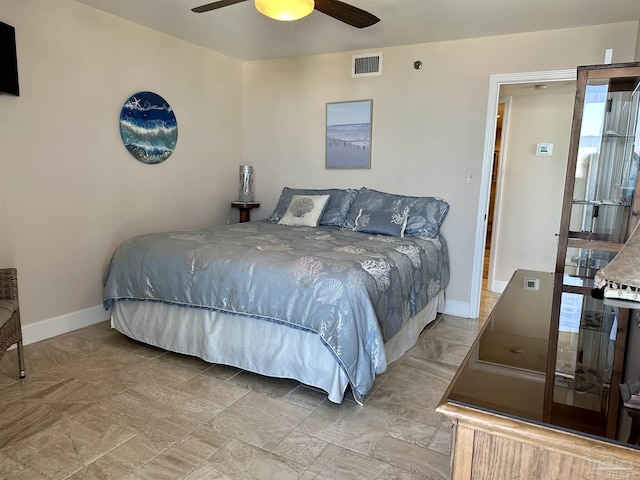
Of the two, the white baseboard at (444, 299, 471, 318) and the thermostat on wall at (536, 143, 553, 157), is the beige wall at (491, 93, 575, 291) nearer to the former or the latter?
the thermostat on wall at (536, 143, 553, 157)

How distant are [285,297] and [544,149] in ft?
11.6

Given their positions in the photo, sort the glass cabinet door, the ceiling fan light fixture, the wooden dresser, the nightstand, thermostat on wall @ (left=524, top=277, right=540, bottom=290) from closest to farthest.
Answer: the wooden dresser
the glass cabinet door
thermostat on wall @ (left=524, top=277, right=540, bottom=290)
the ceiling fan light fixture
the nightstand

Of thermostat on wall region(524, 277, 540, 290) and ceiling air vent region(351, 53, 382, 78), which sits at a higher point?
ceiling air vent region(351, 53, 382, 78)

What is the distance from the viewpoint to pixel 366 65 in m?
4.06

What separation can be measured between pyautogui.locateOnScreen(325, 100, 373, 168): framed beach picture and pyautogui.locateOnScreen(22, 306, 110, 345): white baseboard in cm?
257

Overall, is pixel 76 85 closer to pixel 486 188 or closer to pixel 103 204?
pixel 103 204

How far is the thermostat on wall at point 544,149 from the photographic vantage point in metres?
4.39

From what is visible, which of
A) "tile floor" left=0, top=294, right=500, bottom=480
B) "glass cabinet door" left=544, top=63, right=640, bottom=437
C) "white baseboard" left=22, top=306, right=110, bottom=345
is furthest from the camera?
"white baseboard" left=22, top=306, right=110, bottom=345

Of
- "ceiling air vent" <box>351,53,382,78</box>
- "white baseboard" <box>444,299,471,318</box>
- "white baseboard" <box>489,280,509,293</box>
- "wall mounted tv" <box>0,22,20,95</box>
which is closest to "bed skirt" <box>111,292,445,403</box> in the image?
"white baseboard" <box>444,299,471,318</box>

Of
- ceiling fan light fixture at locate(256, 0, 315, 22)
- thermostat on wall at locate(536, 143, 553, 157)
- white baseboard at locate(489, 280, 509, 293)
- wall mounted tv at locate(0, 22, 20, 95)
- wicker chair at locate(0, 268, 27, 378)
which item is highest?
ceiling fan light fixture at locate(256, 0, 315, 22)

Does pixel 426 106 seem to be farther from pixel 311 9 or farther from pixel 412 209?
pixel 311 9

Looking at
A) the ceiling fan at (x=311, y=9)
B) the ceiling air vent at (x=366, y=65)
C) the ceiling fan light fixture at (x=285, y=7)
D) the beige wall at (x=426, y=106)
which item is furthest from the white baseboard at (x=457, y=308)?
the ceiling fan light fixture at (x=285, y=7)

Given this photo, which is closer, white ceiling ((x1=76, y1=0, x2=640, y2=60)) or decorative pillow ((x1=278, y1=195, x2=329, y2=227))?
white ceiling ((x1=76, y1=0, x2=640, y2=60))

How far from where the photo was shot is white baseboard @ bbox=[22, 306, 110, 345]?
120 inches
